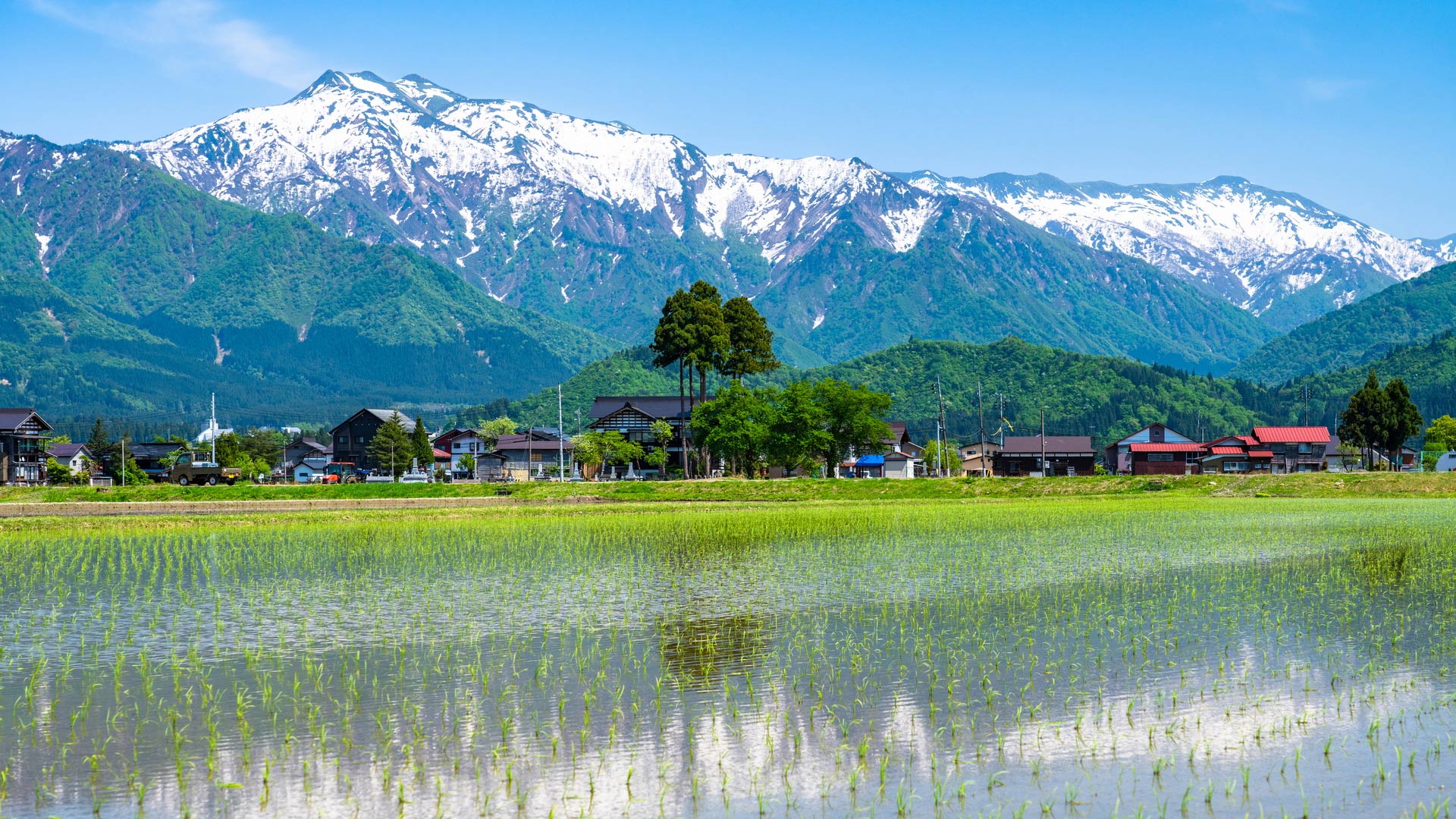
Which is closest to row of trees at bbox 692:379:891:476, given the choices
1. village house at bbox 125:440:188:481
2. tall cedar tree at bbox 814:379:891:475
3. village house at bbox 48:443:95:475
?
tall cedar tree at bbox 814:379:891:475

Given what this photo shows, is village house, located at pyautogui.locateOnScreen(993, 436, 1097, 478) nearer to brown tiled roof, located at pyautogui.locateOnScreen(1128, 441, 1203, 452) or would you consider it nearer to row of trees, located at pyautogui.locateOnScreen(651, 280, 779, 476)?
brown tiled roof, located at pyautogui.locateOnScreen(1128, 441, 1203, 452)

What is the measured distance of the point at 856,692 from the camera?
1859cm

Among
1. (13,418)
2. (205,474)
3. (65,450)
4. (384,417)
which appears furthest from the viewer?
(65,450)

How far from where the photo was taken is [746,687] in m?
19.1

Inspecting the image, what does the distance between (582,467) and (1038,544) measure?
91043mm

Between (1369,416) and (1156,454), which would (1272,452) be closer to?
(1156,454)

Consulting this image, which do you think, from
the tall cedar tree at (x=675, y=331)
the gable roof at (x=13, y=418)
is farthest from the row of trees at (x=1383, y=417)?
the gable roof at (x=13, y=418)

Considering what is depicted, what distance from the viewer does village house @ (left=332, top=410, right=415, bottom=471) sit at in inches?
6299

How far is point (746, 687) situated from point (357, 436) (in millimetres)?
150692

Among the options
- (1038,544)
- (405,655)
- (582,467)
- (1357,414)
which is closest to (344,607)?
(405,655)

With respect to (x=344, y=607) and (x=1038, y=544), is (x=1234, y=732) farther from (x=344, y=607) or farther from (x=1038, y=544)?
(x=1038, y=544)

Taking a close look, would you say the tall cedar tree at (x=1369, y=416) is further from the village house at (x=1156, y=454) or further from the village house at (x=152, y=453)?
the village house at (x=152, y=453)

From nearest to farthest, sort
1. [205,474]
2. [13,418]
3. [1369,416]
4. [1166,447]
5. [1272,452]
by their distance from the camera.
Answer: [1369,416], [205,474], [13,418], [1272,452], [1166,447]

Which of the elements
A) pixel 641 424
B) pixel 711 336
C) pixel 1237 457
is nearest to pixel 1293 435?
pixel 1237 457
